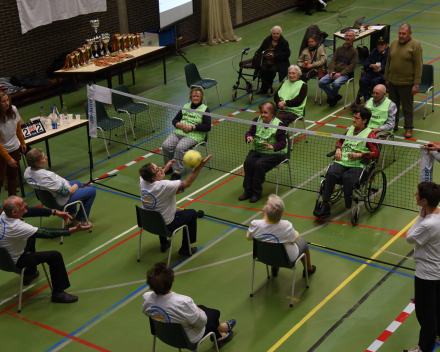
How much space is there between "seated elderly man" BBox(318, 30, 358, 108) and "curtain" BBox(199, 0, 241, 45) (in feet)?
18.1

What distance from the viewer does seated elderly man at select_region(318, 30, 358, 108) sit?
11.1 m

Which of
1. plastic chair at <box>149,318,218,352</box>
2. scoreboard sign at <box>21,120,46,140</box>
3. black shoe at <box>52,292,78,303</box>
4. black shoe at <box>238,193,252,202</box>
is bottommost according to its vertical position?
black shoe at <box>52,292,78,303</box>

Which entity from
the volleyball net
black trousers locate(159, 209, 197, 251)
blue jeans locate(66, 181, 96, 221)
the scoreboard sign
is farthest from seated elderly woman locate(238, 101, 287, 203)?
the scoreboard sign

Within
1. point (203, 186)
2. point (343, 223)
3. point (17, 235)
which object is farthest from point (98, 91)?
point (343, 223)

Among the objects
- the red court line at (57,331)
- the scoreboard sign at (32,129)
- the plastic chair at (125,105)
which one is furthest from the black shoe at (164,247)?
the plastic chair at (125,105)

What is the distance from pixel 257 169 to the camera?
7941mm

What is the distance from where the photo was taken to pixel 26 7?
1193 centimetres

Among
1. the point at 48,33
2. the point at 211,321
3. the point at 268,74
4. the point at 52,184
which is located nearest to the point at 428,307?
the point at 211,321

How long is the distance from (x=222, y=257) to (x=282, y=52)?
6397 millimetres

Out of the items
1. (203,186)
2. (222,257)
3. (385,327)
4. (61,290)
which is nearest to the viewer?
(385,327)

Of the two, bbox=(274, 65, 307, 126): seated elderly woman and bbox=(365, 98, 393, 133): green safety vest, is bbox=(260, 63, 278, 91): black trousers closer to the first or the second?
bbox=(274, 65, 307, 126): seated elderly woman

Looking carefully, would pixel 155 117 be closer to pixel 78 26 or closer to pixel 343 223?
pixel 78 26

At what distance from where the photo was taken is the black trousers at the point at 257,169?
7953 millimetres

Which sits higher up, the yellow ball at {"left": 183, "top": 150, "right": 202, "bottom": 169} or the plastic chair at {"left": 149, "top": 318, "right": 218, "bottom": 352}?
the yellow ball at {"left": 183, "top": 150, "right": 202, "bottom": 169}
